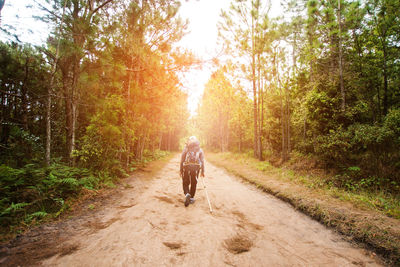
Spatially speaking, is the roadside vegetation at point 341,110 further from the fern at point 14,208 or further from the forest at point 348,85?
the fern at point 14,208

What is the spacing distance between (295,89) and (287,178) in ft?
23.3

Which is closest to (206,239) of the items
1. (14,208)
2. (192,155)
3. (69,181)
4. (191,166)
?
(191,166)

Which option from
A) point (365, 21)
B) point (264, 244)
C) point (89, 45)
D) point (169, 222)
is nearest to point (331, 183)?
point (264, 244)

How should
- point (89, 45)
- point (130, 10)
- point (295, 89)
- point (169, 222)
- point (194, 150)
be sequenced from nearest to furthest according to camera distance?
1. point (169, 222)
2. point (194, 150)
3. point (89, 45)
4. point (130, 10)
5. point (295, 89)

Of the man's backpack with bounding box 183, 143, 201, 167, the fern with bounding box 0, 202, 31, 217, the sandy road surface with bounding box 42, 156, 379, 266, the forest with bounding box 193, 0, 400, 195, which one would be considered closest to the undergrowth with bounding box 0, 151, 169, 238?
the fern with bounding box 0, 202, 31, 217

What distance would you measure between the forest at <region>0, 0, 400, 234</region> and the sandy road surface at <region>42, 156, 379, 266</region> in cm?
181

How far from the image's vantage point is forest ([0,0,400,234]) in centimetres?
579

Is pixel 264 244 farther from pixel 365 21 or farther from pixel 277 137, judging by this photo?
pixel 277 137

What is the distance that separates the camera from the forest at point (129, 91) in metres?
5.79

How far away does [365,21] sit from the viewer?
8602 mm

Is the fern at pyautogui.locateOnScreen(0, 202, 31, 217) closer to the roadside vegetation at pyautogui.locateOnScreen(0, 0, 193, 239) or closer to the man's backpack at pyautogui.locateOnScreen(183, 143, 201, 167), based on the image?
the roadside vegetation at pyautogui.locateOnScreen(0, 0, 193, 239)

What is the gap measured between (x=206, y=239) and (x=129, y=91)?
30.7 feet

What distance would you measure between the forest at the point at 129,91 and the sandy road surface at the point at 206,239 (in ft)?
→ 5.95

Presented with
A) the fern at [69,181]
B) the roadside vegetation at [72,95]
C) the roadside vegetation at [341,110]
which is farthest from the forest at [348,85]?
the fern at [69,181]
